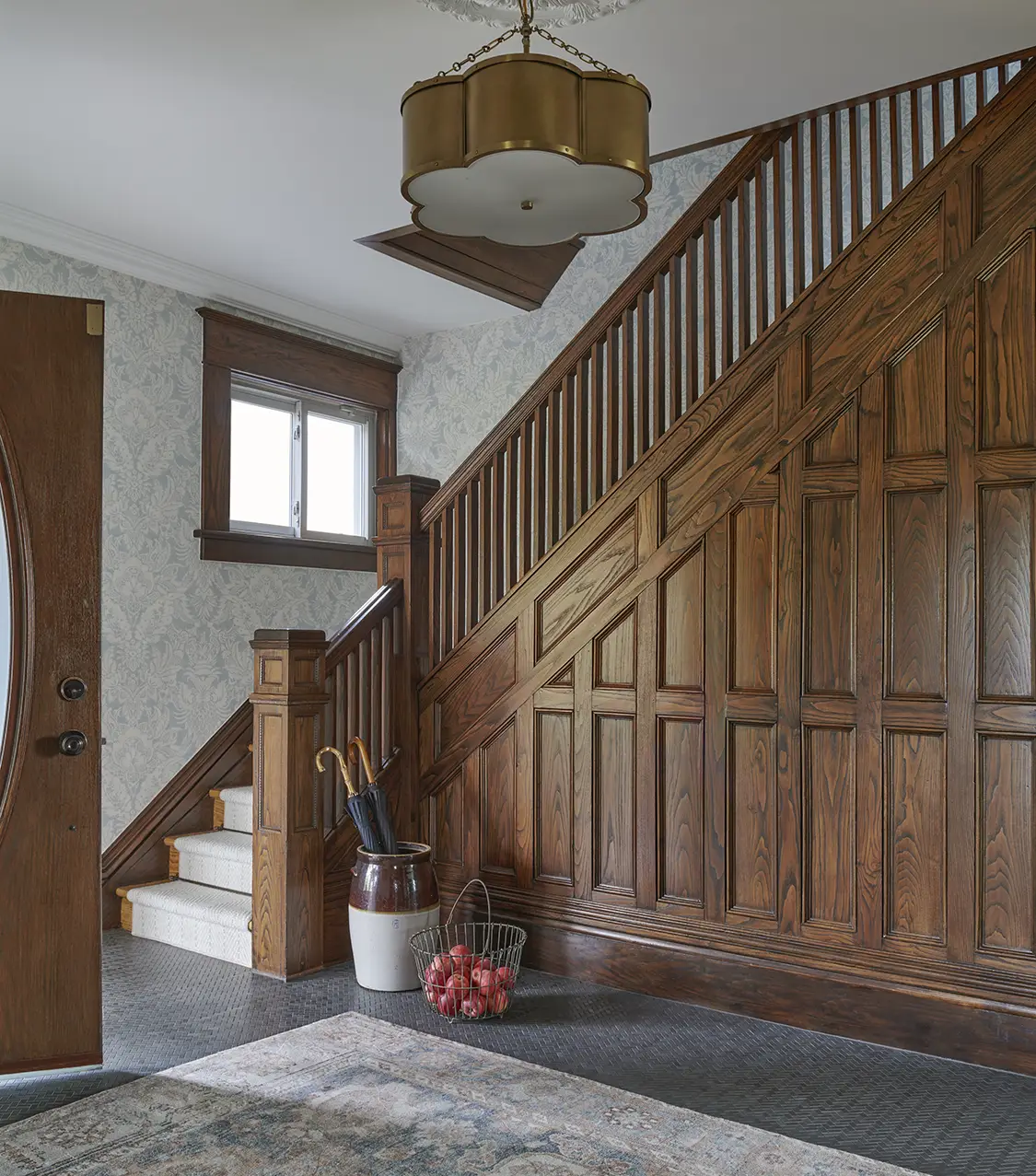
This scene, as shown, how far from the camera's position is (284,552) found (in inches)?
203

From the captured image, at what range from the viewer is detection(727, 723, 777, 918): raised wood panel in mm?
3281

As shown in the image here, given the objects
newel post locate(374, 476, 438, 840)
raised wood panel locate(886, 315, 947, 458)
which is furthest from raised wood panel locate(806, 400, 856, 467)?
newel post locate(374, 476, 438, 840)

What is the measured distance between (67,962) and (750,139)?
3258 mm

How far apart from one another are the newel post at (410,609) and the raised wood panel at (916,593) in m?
1.84

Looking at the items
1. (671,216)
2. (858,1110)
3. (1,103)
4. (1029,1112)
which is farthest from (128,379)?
(1029,1112)

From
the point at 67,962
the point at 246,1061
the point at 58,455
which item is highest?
the point at 58,455

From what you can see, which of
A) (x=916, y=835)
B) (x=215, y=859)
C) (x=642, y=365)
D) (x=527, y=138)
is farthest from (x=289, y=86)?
(x=215, y=859)

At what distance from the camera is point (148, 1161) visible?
2.35 meters

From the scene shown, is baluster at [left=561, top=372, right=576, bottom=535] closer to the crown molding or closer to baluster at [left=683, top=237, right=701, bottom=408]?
baluster at [left=683, top=237, right=701, bottom=408]

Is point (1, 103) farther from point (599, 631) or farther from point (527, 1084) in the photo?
point (527, 1084)

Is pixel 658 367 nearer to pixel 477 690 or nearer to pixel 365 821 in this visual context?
pixel 477 690

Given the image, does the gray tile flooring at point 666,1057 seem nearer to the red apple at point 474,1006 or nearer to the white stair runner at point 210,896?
the red apple at point 474,1006

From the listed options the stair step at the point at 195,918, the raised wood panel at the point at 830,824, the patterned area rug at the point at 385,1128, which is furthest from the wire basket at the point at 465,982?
the raised wood panel at the point at 830,824

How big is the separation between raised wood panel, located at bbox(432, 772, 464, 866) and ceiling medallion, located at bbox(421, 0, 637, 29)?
2563 millimetres
